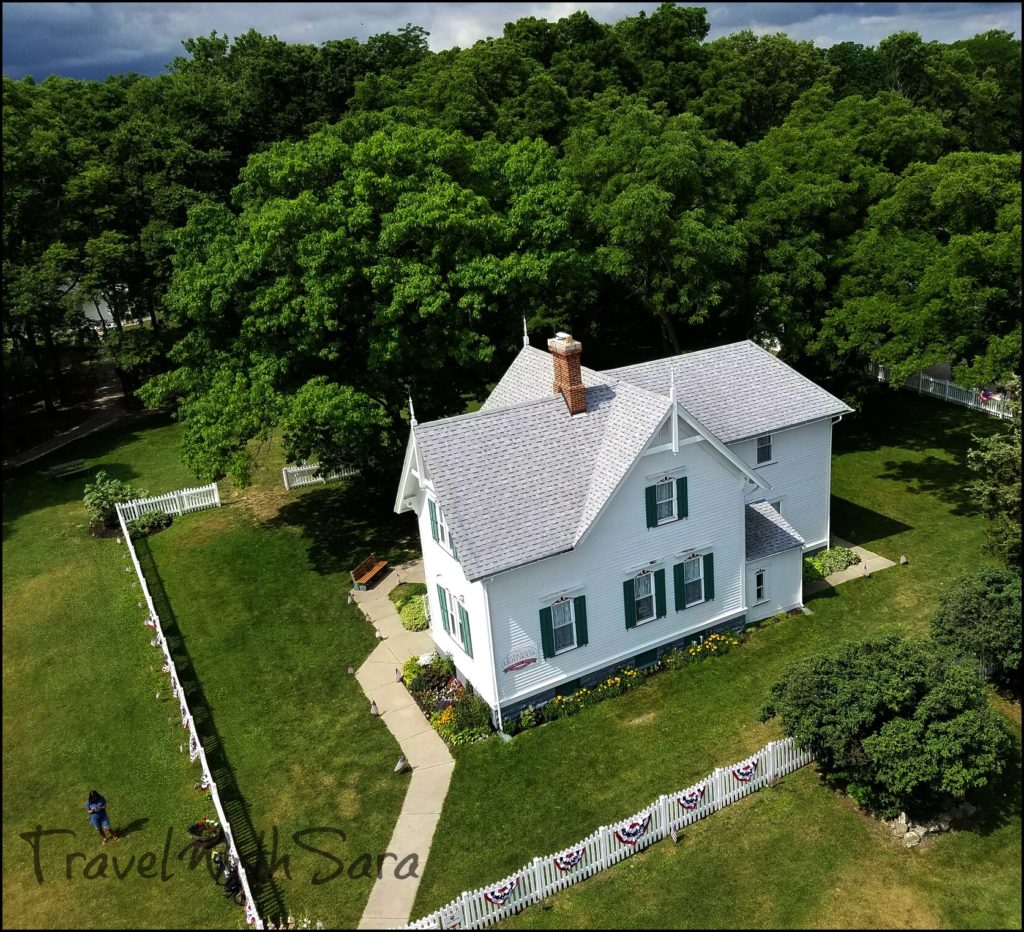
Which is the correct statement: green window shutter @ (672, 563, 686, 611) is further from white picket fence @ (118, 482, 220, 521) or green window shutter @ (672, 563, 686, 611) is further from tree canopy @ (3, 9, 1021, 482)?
white picket fence @ (118, 482, 220, 521)

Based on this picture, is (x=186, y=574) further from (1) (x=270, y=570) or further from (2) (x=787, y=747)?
(2) (x=787, y=747)

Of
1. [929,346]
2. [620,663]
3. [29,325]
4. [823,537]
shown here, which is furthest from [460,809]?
[29,325]

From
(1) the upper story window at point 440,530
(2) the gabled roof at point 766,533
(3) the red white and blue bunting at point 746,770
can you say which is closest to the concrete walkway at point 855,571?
(2) the gabled roof at point 766,533

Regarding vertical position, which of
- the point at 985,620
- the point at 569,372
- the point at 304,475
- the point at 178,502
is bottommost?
the point at 304,475

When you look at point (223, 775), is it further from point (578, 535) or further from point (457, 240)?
point (457, 240)

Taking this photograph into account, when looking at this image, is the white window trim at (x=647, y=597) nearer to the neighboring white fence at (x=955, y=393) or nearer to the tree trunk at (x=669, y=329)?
the tree trunk at (x=669, y=329)

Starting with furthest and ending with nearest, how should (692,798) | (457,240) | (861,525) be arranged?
(861,525)
(457,240)
(692,798)

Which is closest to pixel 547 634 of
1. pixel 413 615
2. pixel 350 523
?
pixel 413 615
